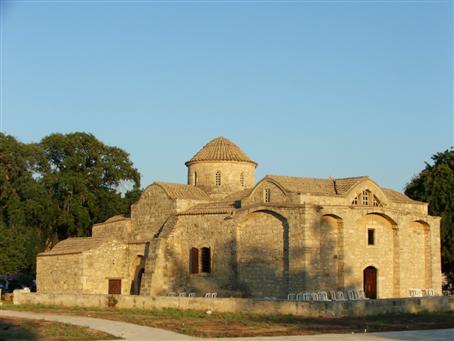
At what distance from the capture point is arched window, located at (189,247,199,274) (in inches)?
1364

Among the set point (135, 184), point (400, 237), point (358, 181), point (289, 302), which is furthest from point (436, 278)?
point (135, 184)

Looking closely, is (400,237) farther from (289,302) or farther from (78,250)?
(78,250)

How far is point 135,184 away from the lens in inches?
2021

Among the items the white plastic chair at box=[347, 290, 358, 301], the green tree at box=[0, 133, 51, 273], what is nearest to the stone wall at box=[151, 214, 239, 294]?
the white plastic chair at box=[347, 290, 358, 301]

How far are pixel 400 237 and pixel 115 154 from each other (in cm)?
2339

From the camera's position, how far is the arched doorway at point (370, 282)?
3244 centimetres

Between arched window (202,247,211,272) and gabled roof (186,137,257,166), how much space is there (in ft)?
23.6

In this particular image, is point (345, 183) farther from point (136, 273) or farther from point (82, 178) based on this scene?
point (82, 178)

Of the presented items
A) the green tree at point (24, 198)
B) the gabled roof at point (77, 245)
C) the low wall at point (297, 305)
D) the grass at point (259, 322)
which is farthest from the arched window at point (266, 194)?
the green tree at point (24, 198)

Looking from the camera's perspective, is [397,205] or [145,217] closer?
[397,205]

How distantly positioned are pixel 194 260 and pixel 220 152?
7.87 meters

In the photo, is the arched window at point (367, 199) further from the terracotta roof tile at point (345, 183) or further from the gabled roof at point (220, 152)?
the gabled roof at point (220, 152)

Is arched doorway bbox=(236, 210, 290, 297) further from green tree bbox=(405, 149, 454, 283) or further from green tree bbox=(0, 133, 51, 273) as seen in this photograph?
green tree bbox=(0, 133, 51, 273)

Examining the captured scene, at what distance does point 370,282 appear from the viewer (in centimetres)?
3259
